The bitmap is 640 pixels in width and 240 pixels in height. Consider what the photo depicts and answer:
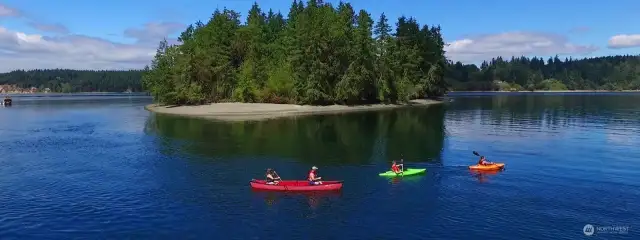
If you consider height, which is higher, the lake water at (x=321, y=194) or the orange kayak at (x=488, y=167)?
the orange kayak at (x=488, y=167)

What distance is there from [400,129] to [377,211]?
52671 millimetres

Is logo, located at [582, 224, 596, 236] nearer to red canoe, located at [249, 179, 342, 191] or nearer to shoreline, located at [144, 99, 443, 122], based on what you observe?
red canoe, located at [249, 179, 342, 191]

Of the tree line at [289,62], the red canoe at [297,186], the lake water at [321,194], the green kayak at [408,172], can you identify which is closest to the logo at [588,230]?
the lake water at [321,194]

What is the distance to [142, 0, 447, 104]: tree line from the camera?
130 m

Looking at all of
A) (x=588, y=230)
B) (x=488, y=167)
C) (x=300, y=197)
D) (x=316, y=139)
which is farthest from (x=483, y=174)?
(x=316, y=139)

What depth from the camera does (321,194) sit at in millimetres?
36094

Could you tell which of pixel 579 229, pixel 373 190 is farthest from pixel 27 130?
pixel 579 229

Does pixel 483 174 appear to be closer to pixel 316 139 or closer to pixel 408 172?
pixel 408 172

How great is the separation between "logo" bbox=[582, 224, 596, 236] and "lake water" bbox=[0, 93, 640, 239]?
31 centimetres

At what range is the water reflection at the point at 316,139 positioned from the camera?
54.4 meters

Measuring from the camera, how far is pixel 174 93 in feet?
453

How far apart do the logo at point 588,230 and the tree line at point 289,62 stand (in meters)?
100

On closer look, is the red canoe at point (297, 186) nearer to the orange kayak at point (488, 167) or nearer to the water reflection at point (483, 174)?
the water reflection at point (483, 174)

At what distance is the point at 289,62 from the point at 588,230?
360ft
